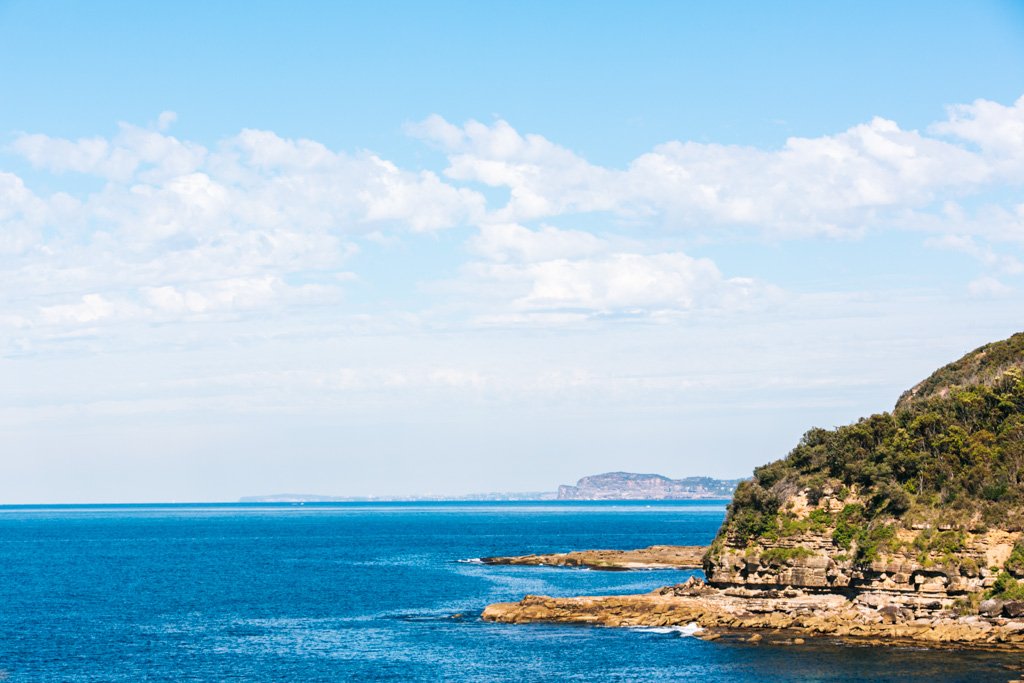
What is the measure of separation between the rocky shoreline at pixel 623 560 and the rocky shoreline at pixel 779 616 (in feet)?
152

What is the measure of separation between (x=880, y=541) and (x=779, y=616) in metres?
9.73

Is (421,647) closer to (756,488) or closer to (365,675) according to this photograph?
(365,675)

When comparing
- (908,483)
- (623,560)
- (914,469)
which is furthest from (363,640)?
(623,560)

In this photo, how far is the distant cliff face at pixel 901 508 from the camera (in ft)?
270

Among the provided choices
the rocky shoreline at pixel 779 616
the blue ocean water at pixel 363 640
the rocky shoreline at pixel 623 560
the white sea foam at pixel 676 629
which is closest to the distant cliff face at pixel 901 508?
the rocky shoreline at pixel 779 616

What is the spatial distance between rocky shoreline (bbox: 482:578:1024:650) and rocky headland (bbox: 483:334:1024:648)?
0.12m

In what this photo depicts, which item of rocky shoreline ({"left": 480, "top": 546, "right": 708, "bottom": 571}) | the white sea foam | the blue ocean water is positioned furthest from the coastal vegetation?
rocky shoreline ({"left": 480, "top": 546, "right": 708, "bottom": 571})

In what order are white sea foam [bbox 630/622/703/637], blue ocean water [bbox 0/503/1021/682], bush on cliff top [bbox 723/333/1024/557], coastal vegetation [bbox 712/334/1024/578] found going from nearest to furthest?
blue ocean water [bbox 0/503/1021/682] < white sea foam [bbox 630/622/703/637] < coastal vegetation [bbox 712/334/1024/578] < bush on cliff top [bbox 723/333/1024/557]

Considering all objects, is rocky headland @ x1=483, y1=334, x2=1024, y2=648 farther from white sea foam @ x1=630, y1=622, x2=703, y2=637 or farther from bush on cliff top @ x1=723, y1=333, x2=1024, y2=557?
white sea foam @ x1=630, y1=622, x2=703, y2=637

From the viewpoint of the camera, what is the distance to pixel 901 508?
88688mm

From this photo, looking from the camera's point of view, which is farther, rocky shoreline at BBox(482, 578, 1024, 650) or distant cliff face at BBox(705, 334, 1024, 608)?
distant cliff face at BBox(705, 334, 1024, 608)

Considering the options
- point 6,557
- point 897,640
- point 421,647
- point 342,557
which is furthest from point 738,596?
point 6,557

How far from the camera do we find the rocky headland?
80375mm

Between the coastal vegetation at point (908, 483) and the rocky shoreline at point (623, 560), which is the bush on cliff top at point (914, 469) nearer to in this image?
the coastal vegetation at point (908, 483)
